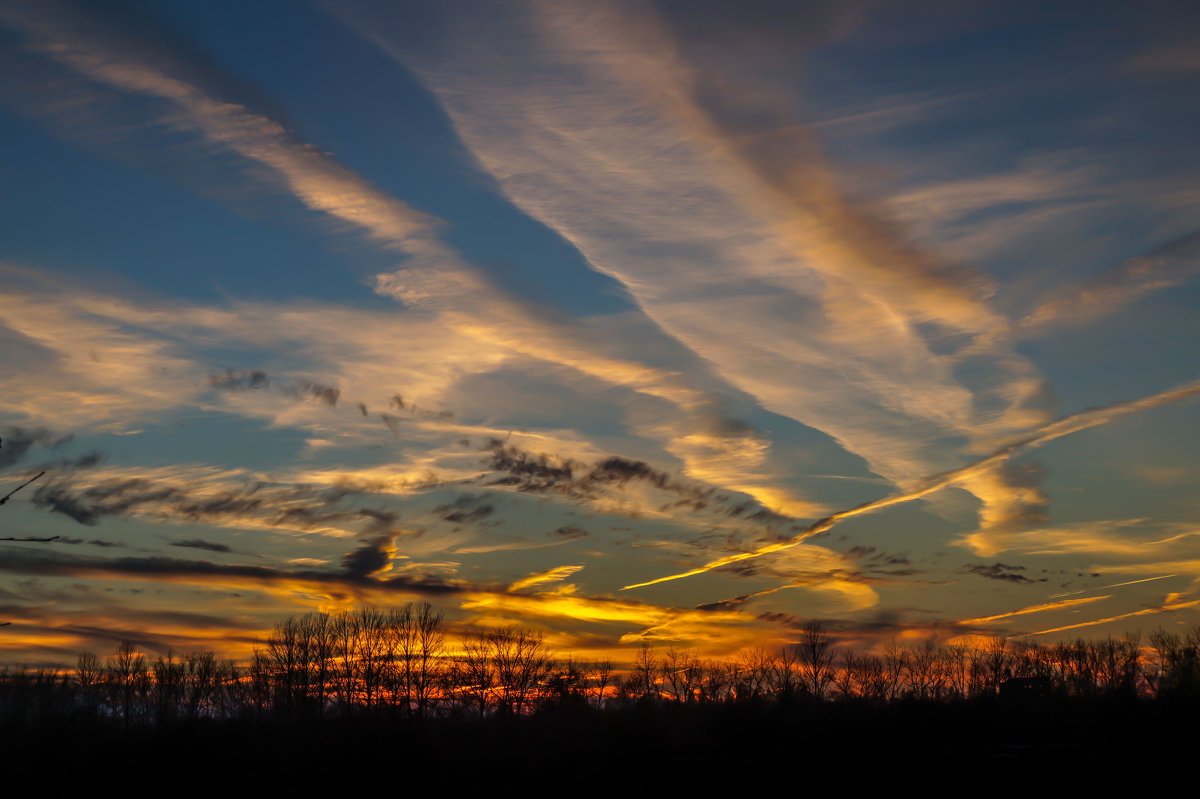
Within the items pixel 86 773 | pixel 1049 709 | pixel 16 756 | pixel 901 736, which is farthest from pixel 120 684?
pixel 1049 709

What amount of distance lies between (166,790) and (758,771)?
39.2 meters

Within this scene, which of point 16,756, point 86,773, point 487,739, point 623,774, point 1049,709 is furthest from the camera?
point 1049,709

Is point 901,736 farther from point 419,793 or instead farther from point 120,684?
point 120,684

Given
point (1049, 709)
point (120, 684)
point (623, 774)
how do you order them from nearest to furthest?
1. point (623, 774)
2. point (1049, 709)
3. point (120, 684)

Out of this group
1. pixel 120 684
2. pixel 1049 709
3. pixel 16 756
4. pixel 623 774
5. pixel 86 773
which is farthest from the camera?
pixel 120 684

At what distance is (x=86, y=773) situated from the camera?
6600 cm

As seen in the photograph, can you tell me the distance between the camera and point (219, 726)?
74438mm

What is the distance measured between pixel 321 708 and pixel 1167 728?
82.6 meters

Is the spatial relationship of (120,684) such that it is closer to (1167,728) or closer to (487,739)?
(487,739)

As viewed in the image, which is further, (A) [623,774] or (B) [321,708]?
(B) [321,708]

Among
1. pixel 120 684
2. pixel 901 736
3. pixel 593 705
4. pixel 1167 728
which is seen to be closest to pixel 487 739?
pixel 593 705

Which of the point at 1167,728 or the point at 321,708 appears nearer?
the point at 1167,728

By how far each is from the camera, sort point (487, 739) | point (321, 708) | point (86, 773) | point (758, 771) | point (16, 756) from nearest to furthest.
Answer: point (758, 771) < point (86, 773) < point (16, 756) < point (487, 739) < point (321, 708)

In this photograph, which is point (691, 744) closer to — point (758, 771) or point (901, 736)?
point (901, 736)
